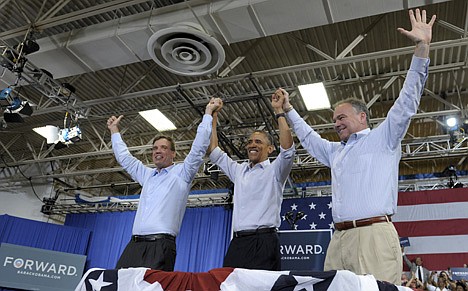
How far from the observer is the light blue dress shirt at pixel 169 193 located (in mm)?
2240

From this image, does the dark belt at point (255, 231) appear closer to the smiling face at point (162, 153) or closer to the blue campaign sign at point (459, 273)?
the smiling face at point (162, 153)

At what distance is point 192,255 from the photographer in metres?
10.0

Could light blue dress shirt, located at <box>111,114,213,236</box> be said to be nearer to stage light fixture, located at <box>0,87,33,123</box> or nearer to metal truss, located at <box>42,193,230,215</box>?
stage light fixture, located at <box>0,87,33,123</box>

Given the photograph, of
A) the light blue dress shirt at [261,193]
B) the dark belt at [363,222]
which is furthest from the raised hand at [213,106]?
the dark belt at [363,222]

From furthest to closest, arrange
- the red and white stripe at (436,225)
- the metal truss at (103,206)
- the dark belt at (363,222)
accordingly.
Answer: the metal truss at (103,206) → the red and white stripe at (436,225) → the dark belt at (363,222)

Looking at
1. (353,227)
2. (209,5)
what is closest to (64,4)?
(209,5)

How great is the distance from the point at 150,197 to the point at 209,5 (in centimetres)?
270

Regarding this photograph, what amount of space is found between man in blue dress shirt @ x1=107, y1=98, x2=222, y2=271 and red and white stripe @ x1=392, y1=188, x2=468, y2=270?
220 inches

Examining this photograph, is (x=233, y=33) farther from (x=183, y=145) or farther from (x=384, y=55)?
(x=183, y=145)

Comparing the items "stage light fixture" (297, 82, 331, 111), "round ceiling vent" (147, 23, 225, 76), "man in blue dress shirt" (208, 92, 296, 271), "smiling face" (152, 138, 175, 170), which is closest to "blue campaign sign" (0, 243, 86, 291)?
"round ceiling vent" (147, 23, 225, 76)

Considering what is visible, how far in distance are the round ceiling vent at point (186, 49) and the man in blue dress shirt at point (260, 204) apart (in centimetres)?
198

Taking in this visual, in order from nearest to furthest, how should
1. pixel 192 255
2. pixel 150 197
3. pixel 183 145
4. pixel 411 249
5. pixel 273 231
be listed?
pixel 273 231
pixel 150 197
pixel 411 249
pixel 183 145
pixel 192 255

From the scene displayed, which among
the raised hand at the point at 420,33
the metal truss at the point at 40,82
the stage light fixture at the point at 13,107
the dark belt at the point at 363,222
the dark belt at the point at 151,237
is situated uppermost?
the metal truss at the point at 40,82

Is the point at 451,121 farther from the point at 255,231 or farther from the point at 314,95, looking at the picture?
the point at 255,231
